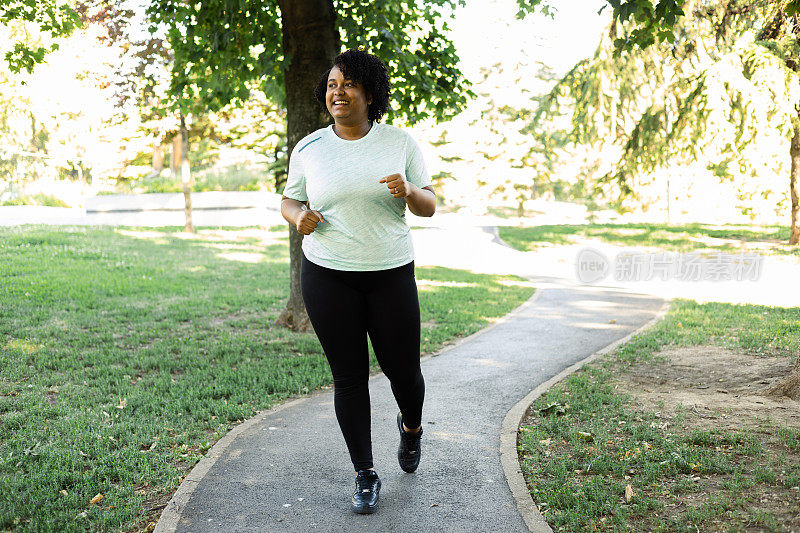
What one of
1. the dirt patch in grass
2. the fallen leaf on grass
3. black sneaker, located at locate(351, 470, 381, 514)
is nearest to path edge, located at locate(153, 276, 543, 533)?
black sneaker, located at locate(351, 470, 381, 514)

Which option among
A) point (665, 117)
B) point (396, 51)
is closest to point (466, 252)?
point (665, 117)

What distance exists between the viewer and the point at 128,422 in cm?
492

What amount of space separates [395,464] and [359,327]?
1176mm

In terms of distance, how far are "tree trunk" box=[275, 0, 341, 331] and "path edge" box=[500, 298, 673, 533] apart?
10.9 feet

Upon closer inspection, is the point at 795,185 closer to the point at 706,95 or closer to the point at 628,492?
the point at 706,95

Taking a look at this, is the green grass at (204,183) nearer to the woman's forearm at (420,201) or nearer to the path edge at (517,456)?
the path edge at (517,456)

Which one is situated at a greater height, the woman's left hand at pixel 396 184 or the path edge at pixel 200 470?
the woman's left hand at pixel 396 184

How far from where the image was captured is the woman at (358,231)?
3.22 metres

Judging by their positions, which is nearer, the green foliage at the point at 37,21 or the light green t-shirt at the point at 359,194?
the light green t-shirt at the point at 359,194

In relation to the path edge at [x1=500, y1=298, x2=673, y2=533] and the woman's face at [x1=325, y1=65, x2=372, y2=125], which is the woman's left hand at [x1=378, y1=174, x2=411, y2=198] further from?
the path edge at [x1=500, y1=298, x2=673, y2=533]

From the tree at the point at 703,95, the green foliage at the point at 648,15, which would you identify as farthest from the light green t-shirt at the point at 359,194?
the tree at the point at 703,95

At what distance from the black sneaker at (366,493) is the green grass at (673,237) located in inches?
588

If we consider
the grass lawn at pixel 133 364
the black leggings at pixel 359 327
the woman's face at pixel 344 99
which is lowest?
the grass lawn at pixel 133 364

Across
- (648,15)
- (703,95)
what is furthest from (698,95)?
(648,15)
